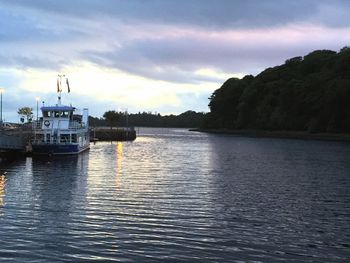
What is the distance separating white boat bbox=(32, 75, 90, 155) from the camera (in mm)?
82619

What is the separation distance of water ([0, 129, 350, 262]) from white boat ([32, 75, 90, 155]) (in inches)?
1137

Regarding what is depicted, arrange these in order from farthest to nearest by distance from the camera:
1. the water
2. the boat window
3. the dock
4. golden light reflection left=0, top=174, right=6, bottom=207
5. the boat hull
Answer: the boat window → the boat hull → the dock → golden light reflection left=0, top=174, right=6, bottom=207 → the water

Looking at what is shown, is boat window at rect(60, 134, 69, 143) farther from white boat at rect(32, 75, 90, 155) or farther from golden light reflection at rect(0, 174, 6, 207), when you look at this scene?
golden light reflection at rect(0, 174, 6, 207)

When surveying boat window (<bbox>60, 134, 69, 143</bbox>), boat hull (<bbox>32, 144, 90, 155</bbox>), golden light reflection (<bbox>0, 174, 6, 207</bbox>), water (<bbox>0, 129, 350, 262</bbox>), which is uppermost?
boat window (<bbox>60, 134, 69, 143</bbox>)

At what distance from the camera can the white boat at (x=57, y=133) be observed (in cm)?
8262

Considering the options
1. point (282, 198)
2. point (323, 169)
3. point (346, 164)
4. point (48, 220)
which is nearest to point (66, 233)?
point (48, 220)

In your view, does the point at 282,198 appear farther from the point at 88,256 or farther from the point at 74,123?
the point at 74,123

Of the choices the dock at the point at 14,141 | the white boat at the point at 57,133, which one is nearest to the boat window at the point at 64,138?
the white boat at the point at 57,133

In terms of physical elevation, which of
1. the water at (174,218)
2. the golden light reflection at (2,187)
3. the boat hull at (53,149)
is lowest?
the water at (174,218)

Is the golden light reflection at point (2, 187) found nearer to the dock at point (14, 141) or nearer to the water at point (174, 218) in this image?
the water at point (174, 218)

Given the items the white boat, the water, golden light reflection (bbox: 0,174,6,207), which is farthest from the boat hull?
golden light reflection (bbox: 0,174,6,207)

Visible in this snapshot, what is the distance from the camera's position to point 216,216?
30.1 meters

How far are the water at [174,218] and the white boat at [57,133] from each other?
94.8 feet

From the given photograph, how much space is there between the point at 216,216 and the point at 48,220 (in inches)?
367
